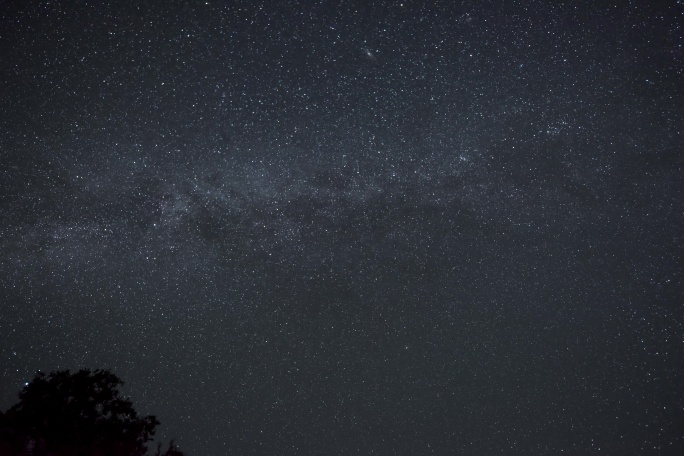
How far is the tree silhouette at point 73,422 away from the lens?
1067 cm

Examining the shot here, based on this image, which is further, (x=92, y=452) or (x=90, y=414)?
(x=90, y=414)

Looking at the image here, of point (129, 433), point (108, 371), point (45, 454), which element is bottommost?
point (45, 454)

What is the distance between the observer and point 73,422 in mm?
11375

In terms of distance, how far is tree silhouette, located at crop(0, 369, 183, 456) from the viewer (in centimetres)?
1067

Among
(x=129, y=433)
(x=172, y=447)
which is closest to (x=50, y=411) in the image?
(x=129, y=433)

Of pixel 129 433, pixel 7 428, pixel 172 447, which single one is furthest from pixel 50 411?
pixel 172 447

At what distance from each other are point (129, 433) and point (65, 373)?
81.8 inches

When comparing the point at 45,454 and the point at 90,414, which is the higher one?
the point at 90,414

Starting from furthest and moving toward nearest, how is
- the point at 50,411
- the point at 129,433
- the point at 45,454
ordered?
the point at 129,433, the point at 50,411, the point at 45,454

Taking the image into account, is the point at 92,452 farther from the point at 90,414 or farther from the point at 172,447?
the point at 172,447

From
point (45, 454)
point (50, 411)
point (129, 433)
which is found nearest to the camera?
point (45, 454)

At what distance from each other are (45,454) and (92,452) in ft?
2.92

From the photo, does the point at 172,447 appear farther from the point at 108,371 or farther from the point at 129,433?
the point at 108,371

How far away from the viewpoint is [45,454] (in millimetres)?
10445
